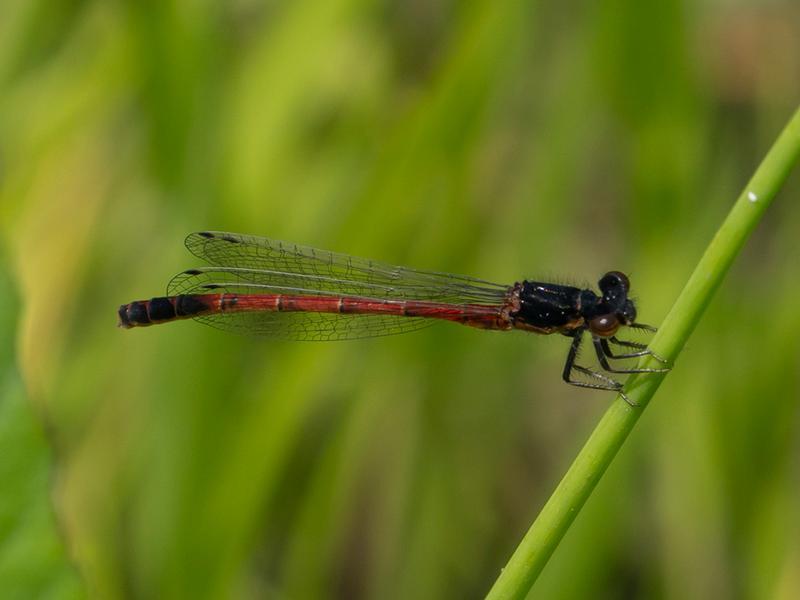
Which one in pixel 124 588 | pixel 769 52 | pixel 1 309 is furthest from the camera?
pixel 769 52

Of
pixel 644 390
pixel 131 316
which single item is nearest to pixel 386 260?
pixel 131 316

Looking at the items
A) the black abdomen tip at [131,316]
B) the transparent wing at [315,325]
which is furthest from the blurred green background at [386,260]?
the black abdomen tip at [131,316]

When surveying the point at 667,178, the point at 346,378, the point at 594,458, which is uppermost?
the point at 667,178

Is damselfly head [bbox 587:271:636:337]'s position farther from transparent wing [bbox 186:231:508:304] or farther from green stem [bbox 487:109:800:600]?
green stem [bbox 487:109:800:600]

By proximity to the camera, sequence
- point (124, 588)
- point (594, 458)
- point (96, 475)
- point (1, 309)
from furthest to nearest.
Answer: point (96, 475)
point (124, 588)
point (1, 309)
point (594, 458)

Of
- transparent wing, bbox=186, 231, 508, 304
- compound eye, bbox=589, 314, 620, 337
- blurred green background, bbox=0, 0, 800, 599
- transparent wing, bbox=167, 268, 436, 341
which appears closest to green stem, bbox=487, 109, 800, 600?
compound eye, bbox=589, 314, 620, 337

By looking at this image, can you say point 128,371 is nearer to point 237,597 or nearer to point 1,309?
point 237,597

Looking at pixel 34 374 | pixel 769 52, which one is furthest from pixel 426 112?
pixel 769 52
